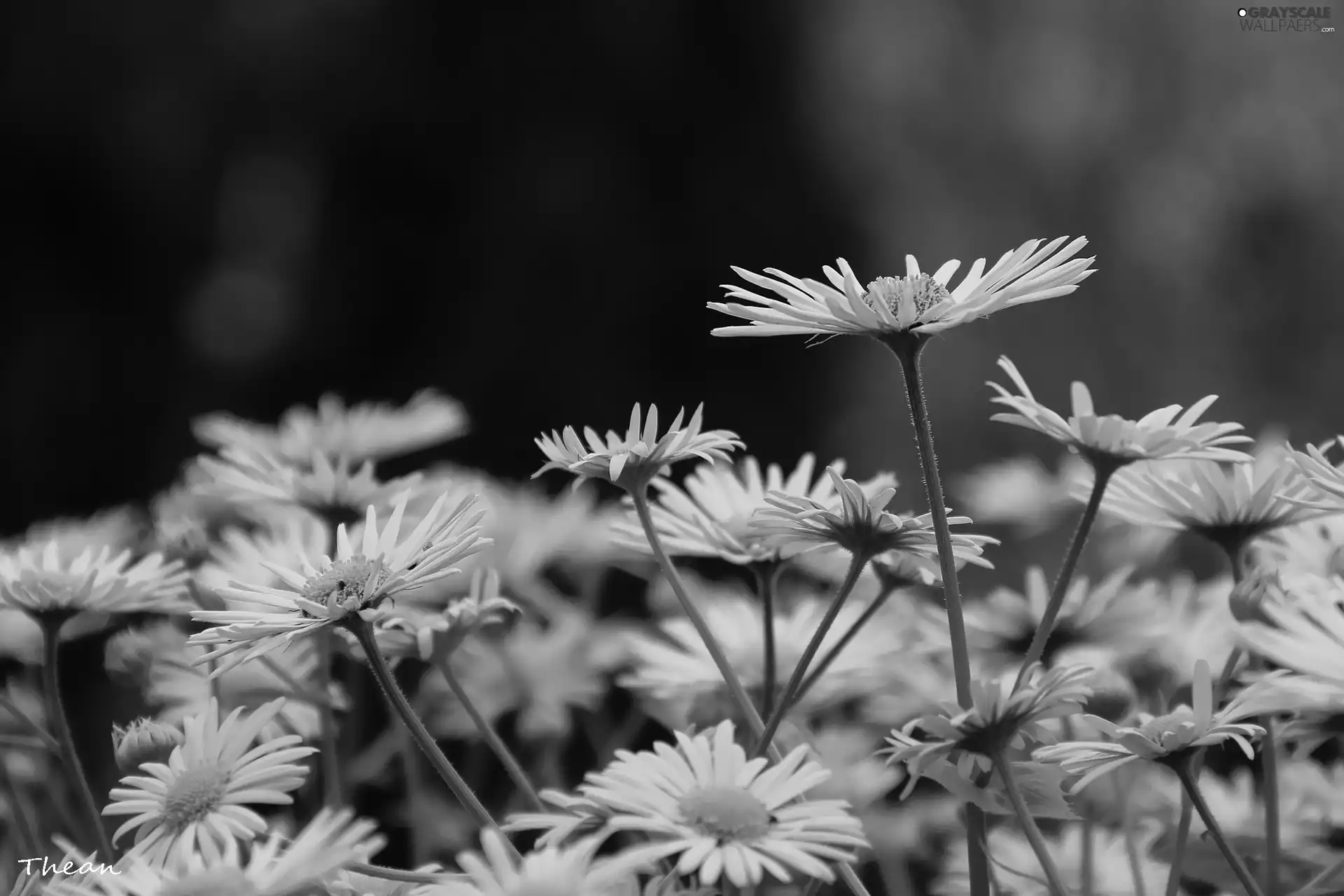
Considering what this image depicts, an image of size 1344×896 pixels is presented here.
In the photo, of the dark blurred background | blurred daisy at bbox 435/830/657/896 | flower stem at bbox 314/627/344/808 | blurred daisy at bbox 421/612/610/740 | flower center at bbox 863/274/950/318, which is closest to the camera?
blurred daisy at bbox 435/830/657/896

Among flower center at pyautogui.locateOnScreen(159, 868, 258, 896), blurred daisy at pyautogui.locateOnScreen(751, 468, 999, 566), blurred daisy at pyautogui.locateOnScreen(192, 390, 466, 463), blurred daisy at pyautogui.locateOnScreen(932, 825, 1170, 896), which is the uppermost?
blurred daisy at pyautogui.locateOnScreen(751, 468, 999, 566)

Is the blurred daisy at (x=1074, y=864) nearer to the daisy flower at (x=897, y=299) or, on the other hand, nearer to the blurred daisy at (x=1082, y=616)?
the blurred daisy at (x=1082, y=616)

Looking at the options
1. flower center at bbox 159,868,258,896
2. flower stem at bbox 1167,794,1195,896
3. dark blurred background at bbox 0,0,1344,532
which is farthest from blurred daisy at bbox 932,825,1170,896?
dark blurred background at bbox 0,0,1344,532

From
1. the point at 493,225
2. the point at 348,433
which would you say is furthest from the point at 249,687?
the point at 493,225

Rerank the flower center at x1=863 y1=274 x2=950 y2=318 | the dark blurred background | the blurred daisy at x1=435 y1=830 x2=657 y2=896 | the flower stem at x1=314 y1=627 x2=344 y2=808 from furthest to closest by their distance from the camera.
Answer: the dark blurred background < the flower stem at x1=314 y1=627 x2=344 y2=808 < the flower center at x1=863 y1=274 x2=950 y2=318 < the blurred daisy at x1=435 y1=830 x2=657 y2=896

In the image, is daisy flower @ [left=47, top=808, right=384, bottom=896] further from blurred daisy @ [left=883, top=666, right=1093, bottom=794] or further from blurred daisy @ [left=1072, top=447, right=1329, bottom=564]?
blurred daisy @ [left=1072, top=447, right=1329, bottom=564]

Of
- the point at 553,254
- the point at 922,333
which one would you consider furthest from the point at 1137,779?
the point at 553,254

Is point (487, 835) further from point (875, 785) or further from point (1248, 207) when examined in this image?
point (1248, 207)
